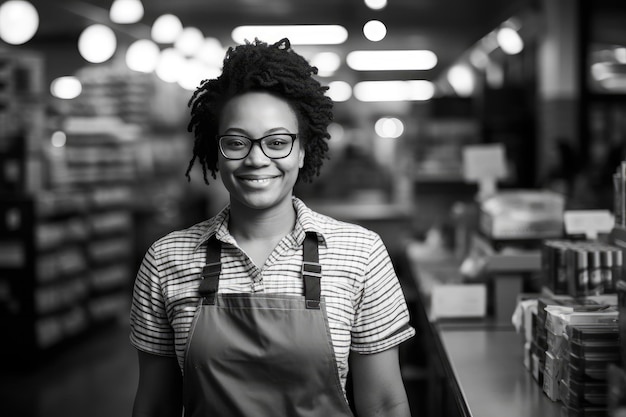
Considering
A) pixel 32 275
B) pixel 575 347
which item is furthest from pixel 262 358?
pixel 32 275

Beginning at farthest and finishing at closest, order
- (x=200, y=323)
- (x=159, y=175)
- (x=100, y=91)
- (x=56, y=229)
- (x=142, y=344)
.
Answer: (x=159, y=175) → (x=100, y=91) → (x=56, y=229) → (x=142, y=344) → (x=200, y=323)

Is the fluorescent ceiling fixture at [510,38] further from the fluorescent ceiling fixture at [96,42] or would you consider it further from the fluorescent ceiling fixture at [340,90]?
the fluorescent ceiling fixture at [340,90]

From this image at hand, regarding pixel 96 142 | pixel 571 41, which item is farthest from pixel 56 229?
pixel 571 41

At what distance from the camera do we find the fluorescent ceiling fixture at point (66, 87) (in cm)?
1259

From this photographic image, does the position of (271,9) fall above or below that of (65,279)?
above

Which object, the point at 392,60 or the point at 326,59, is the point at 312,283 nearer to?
the point at 326,59

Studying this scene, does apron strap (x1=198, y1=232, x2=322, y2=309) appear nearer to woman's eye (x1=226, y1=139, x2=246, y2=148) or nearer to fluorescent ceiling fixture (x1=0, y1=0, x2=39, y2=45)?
woman's eye (x1=226, y1=139, x2=246, y2=148)

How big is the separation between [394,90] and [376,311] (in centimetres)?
2033

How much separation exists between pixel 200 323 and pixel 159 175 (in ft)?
33.5

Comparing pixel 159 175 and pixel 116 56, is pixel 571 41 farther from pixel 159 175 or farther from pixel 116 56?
pixel 116 56

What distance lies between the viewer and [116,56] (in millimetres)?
12531

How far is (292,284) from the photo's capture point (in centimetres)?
195

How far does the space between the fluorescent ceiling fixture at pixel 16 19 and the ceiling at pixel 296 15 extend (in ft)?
A: 12.1

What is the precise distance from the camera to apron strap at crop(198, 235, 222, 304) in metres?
1.93
